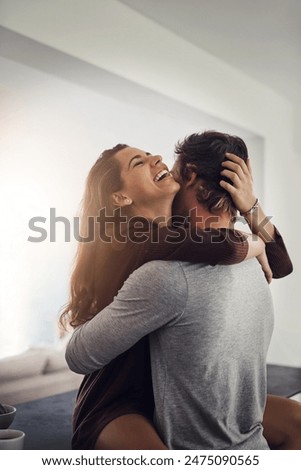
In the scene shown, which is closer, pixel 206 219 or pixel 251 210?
pixel 206 219

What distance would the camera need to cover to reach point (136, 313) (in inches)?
59.0

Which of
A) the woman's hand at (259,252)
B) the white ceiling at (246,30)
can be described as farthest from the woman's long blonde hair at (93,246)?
the white ceiling at (246,30)

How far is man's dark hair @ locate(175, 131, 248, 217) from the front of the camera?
5.88 feet

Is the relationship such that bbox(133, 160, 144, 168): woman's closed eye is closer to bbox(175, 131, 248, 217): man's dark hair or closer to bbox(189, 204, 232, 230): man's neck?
bbox(175, 131, 248, 217): man's dark hair

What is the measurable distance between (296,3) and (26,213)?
1282mm

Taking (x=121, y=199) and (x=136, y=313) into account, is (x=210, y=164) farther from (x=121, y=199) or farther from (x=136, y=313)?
(x=136, y=313)

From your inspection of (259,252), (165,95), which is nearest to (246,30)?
(165,95)

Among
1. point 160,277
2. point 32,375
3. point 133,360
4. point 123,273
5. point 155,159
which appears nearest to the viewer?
point 160,277

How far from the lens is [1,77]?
6.72 feet

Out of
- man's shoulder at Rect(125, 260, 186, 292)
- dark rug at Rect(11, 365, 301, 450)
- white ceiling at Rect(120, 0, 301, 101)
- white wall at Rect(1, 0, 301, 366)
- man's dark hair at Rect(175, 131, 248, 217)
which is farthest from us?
white ceiling at Rect(120, 0, 301, 101)

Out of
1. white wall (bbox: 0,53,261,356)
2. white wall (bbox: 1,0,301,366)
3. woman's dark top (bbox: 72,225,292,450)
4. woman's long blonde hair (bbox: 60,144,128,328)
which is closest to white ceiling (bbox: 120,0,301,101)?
white wall (bbox: 1,0,301,366)

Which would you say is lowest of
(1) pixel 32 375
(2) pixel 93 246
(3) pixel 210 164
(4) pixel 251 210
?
(1) pixel 32 375

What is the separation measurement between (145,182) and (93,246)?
11.5 inches

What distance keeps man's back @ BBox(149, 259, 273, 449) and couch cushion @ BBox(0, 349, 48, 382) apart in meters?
0.56
